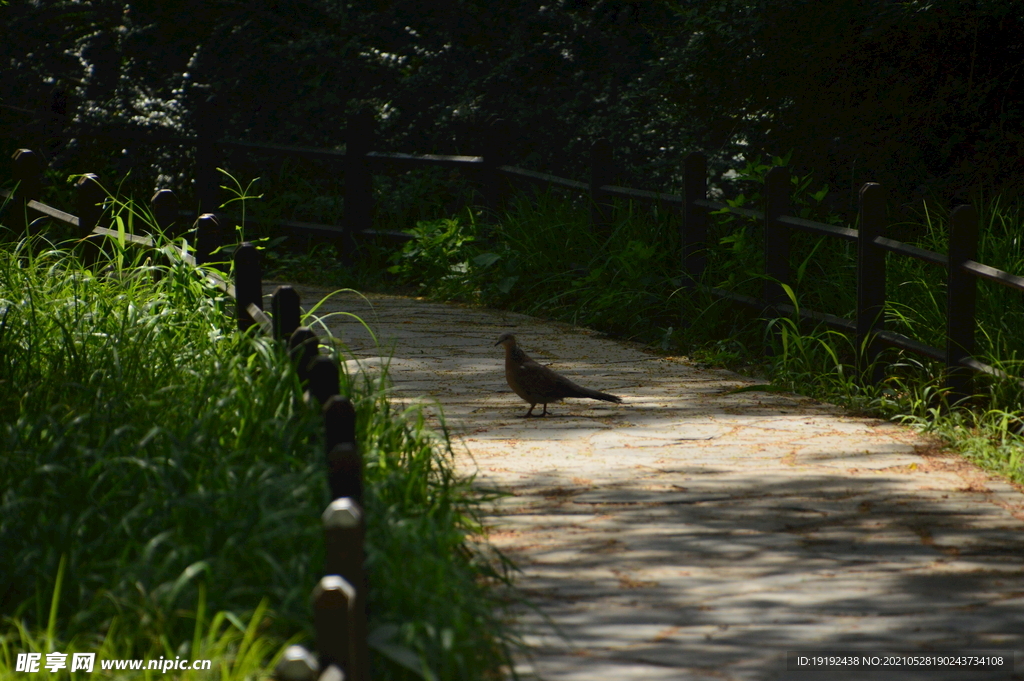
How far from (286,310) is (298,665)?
2.10 meters

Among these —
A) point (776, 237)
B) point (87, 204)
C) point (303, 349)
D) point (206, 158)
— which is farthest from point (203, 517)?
point (206, 158)

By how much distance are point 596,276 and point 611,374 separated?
1.95 metres

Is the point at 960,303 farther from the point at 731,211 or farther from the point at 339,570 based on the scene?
the point at 339,570

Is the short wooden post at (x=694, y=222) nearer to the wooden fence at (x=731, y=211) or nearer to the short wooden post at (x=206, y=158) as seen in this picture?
the wooden fence at (x=731, y=211)

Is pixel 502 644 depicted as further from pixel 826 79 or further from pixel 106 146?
pixel 106 146

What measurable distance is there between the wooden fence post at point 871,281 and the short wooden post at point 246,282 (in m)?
3.50

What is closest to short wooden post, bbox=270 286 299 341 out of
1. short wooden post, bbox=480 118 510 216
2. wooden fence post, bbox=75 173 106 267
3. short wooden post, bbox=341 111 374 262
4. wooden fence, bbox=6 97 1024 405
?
wooden fence, bbox=6 97 1024 405

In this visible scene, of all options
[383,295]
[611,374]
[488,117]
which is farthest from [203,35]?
[611,374]

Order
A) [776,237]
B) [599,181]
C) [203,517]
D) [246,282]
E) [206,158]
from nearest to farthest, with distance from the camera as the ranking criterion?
[203,517] → [246,282] → [776,237] → [599,181] → [206,158]

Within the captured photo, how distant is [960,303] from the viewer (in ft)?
22.1

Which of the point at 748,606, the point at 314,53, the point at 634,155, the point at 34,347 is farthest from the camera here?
the point at 314,53

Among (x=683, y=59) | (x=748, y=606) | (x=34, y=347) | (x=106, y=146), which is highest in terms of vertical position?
(x=683, y=59)

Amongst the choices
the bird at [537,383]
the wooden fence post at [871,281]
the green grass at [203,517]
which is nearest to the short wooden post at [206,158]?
the bird at [537,383]

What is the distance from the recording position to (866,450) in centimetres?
617
